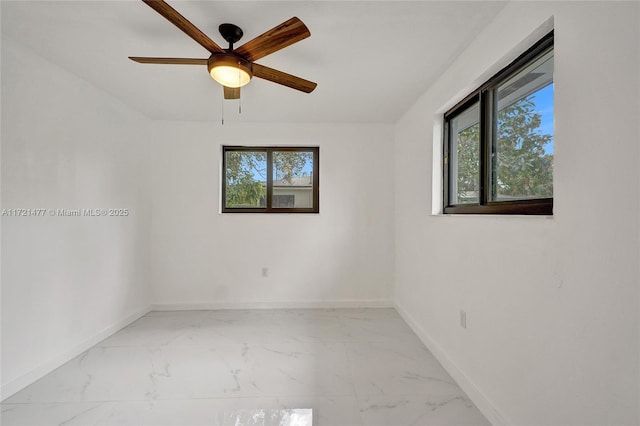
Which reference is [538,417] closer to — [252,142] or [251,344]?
[251,344]

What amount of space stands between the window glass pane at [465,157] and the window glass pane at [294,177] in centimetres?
168

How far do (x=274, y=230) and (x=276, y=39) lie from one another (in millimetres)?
2203

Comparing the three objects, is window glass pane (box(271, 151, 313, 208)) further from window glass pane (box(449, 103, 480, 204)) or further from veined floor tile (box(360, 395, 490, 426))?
veined floor tile (box(360, 395, 490, 426))

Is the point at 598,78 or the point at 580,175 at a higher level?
the point at 598,78

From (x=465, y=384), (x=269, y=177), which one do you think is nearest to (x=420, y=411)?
(x=465, y=384)

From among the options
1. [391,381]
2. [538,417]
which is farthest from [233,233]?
[538,417]

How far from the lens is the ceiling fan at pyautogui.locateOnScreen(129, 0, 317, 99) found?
1.25 m

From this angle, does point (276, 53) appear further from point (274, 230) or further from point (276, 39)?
point (274, 230)

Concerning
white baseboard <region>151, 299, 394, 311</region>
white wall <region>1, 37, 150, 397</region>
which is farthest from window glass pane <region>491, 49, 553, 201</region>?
white wall <region>1, 37, 150, 397</region>

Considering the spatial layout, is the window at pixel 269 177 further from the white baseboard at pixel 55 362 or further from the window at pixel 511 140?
the window at pixel 511 140

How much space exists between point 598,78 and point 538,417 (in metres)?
1.41

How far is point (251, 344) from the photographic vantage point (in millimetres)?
2305

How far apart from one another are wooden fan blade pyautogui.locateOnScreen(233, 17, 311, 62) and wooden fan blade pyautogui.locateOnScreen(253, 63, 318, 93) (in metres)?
0.11

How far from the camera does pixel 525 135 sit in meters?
1.41
